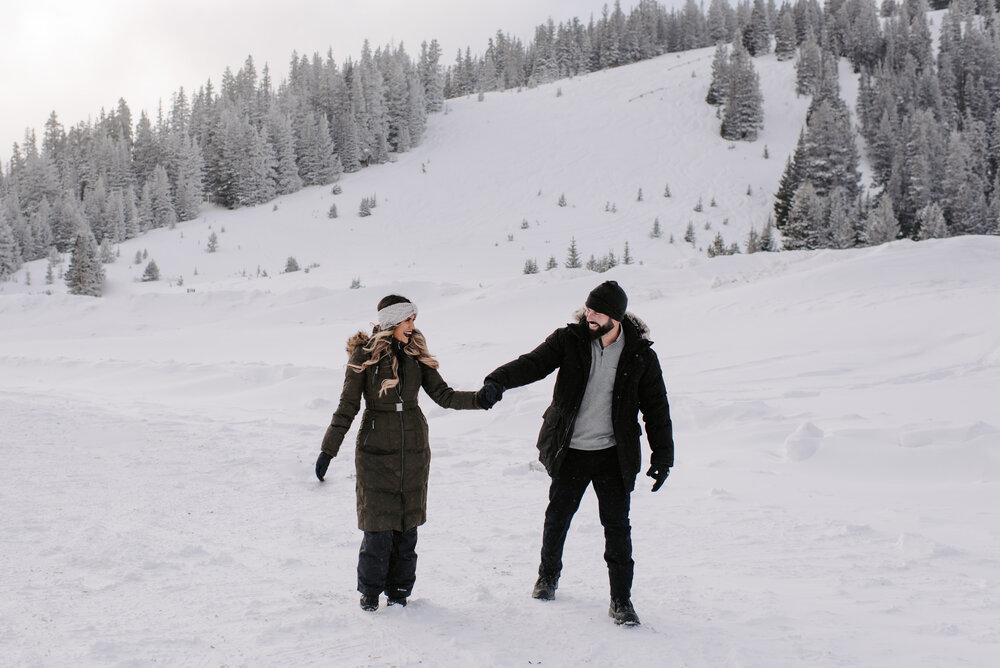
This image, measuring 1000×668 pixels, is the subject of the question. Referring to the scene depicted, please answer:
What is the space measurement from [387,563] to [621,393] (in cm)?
147

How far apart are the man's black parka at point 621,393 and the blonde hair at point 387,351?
1.41 feet

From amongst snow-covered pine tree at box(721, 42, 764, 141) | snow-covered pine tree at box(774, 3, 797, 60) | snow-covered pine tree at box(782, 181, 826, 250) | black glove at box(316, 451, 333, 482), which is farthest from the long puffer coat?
snow-covered pine tree at box(774, 3, 797, 60)

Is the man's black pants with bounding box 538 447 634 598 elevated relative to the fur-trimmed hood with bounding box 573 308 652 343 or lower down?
lower down

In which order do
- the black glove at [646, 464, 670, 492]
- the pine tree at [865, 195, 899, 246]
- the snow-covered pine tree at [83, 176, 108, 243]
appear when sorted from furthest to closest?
1. the snow-covered pine tree at [83, 176, 108, 243]
2. the pine tree at [865, 195, 899, 246]
3. the black glove at [646, 464, 670, 492]

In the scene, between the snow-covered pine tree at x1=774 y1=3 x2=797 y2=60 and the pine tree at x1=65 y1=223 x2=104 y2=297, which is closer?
the pine tree at x1=65 y1=223 x2=104 y2=297

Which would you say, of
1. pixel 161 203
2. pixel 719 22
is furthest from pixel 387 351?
pixel 719 22

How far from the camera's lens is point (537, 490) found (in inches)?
229

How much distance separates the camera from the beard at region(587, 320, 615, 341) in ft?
10.8

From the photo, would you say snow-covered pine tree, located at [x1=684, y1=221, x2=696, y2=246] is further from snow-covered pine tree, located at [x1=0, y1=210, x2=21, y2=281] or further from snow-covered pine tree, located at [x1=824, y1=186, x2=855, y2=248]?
snow-covered pine tree, located at [x1=0, y1=210, x2=21, y2=281]

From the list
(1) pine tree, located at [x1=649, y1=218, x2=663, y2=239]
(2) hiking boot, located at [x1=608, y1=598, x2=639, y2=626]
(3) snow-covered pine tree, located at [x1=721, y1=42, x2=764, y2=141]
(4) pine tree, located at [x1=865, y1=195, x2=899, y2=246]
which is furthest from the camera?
(3) snow-covered pine tree, located at [x1=721, y1=42, x2=764, y2=141]

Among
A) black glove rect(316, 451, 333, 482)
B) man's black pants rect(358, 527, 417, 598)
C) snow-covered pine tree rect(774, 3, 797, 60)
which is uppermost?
snow-covered pine tree rect(774, 3, 797, 60)

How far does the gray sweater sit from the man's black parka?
1.8 inches

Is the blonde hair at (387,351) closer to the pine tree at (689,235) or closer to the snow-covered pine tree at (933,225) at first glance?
the pine tree at (689,235)

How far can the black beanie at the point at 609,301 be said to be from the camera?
128 inches
